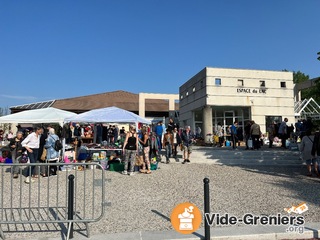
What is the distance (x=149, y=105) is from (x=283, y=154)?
129 ft

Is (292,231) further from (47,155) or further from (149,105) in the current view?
(149,105)

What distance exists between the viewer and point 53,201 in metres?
6.40

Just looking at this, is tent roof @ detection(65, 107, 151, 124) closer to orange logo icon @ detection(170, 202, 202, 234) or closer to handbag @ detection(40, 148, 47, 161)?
handbag @ detection(40, 148, 47, 161)

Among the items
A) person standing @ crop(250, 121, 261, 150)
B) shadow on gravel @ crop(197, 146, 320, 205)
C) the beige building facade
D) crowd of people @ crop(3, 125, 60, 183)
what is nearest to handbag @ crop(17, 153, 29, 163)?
crowd of people @ crop(3, 125, 60, 183)

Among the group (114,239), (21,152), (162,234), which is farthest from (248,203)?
(21,152)

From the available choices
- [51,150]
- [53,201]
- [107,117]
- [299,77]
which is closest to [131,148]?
[107,117]

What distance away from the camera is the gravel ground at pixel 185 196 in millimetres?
4922

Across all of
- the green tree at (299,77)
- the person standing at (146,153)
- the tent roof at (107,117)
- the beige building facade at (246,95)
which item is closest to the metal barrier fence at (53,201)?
the person standing at (146,153)

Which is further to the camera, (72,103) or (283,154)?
(72,103)

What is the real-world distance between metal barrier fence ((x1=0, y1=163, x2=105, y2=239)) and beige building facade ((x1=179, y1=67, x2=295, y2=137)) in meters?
14.3

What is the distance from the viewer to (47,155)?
9570 millimetres

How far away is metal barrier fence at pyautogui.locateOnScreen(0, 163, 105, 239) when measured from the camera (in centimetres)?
442

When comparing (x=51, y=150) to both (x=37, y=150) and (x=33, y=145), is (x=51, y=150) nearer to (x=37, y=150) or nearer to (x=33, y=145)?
(x=37, y=150)

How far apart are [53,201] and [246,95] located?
61.4 feet
